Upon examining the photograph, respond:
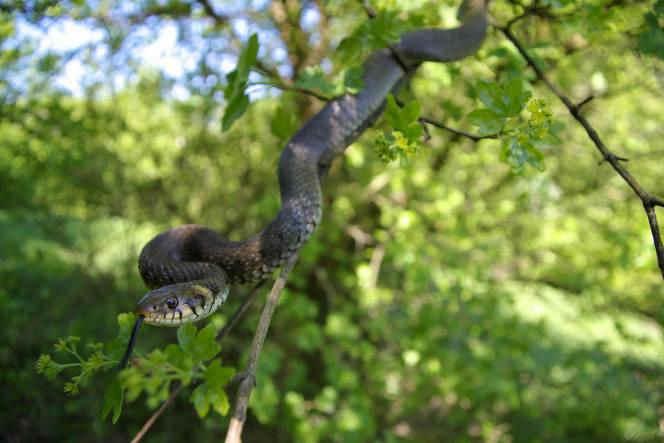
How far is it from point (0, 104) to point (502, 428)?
6095mm

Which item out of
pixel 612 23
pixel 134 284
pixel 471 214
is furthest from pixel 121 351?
pixel 134 284

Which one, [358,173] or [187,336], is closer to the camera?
[187,336]

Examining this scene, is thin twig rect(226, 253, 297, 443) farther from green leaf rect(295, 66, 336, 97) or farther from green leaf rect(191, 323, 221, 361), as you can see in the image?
green leaf rect(295, 66, 336, 97)

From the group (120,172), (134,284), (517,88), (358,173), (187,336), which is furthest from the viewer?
(134,284)

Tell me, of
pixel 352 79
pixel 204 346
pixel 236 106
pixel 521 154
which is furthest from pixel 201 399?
pixel 352 79

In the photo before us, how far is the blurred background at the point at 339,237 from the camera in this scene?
14.4 ft

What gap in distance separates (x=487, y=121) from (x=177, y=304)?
3.88ft

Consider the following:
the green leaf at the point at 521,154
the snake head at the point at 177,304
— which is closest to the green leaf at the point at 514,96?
the green leaf at the point at 521,154

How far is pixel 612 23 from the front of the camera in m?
2.50

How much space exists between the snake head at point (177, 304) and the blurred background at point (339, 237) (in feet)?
6.68

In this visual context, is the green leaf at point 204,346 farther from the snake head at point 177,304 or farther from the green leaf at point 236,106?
the green leaf at point 236,106

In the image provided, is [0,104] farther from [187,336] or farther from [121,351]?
[187,336]

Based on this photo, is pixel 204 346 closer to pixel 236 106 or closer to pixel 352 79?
pixel 236 106

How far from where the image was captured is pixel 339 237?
5.59 meters
